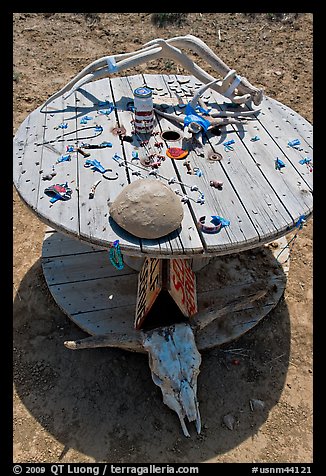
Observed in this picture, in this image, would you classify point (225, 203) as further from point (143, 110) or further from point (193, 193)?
point (143, 110)

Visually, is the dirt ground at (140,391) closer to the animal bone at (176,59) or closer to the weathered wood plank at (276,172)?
the weathered wood plank at (276,172)

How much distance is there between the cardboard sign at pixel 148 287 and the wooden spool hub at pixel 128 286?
0.81ft

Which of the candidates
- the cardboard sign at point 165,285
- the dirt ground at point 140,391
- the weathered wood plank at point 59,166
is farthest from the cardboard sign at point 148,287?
the weathered wood plank at point 59,166

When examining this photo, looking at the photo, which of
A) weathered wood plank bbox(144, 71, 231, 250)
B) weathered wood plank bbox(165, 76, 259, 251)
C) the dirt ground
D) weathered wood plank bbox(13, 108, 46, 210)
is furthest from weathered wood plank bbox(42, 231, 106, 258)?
weathered wood plank bbox(165, 76, 259, 251)

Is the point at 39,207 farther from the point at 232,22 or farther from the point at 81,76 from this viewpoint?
the point at 232,22

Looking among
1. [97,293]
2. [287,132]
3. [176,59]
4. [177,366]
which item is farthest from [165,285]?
[176,59]

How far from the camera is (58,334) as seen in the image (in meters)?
3.64

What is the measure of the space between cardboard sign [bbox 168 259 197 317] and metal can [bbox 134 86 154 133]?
112 centimetres

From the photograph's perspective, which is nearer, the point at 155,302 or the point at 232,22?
the point at 155,302

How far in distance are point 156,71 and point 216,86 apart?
3.47 meters

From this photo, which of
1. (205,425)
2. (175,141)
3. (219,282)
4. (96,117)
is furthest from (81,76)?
(205,425)

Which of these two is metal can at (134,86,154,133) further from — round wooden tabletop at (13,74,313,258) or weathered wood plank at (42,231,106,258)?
weathered wood plank at (42,231,106,258)

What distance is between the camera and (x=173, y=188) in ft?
9.59

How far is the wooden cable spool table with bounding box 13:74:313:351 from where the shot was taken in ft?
8.77
